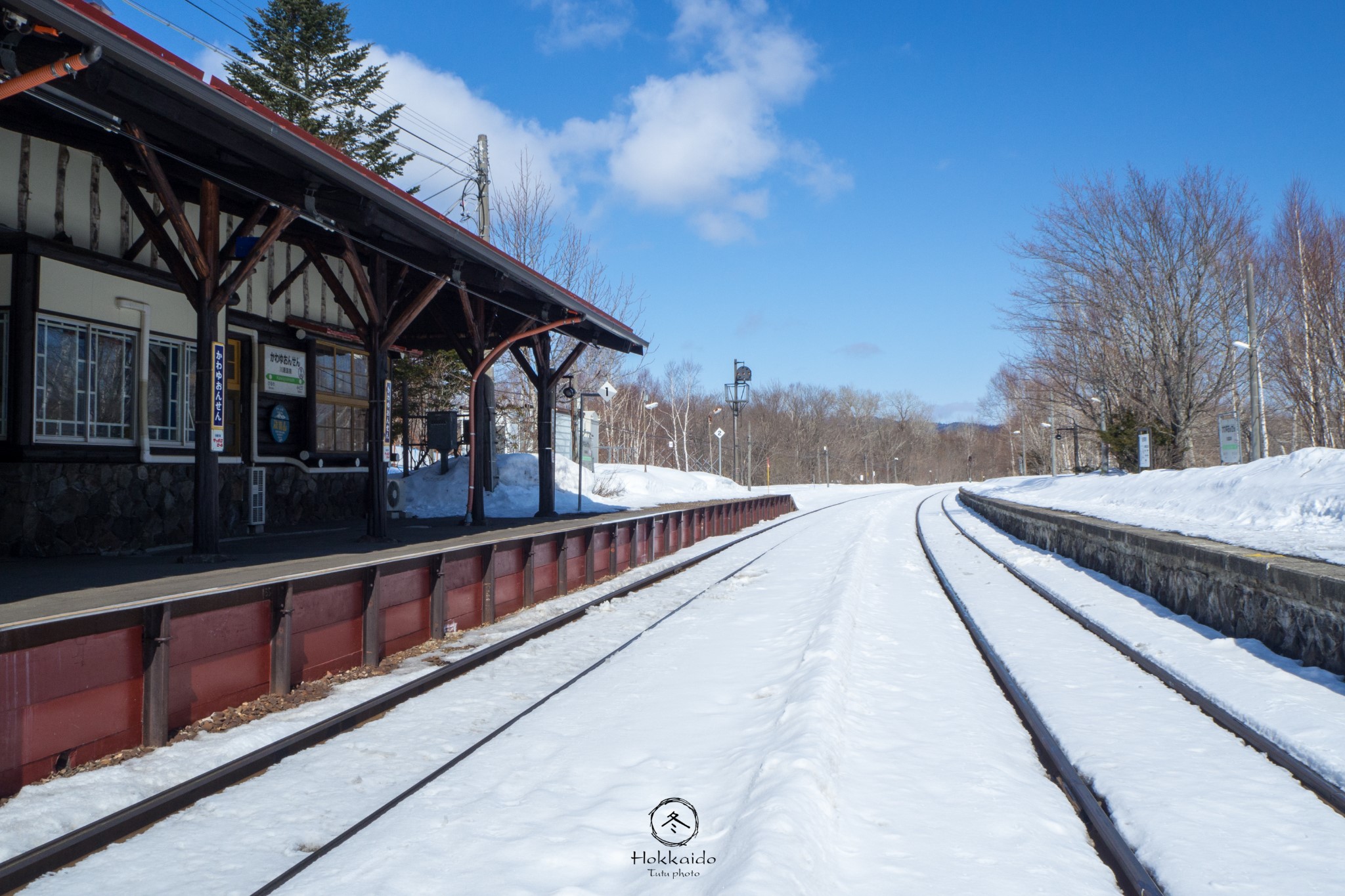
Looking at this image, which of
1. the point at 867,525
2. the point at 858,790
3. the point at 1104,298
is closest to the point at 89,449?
the point at 858,790

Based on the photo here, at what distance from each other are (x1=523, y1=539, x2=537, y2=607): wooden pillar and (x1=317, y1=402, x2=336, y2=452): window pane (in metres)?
7.76

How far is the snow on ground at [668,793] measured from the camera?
140 inches

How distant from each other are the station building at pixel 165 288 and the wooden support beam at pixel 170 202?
0.02 m

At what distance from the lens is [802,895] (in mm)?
3230

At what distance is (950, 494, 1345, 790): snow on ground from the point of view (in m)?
5.25

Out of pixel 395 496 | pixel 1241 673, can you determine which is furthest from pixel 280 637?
pixel 395 496

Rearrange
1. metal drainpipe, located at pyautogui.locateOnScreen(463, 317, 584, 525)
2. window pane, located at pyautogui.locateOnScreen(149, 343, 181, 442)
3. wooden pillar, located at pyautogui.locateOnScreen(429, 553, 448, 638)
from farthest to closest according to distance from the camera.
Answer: metal drainpipe, located at pyautogui.locateOnScreen(463, 317, 584, 525), window pane, located at pyautogui.locateOnScreen(149, 343, 181, 442), wooden pillar, located at pyautogui.locateOnScreen(429, 553, 448, 638)

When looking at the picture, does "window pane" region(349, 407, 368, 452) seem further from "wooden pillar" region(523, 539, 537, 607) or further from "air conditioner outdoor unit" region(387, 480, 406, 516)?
"wooden pillar" region(523, 539, 537, 607)

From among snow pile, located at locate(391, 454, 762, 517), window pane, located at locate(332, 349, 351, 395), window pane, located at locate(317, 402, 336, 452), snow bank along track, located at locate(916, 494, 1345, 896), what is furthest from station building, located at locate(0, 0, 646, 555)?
snow bank along track, located at locate(916, 494, 1345, 896)

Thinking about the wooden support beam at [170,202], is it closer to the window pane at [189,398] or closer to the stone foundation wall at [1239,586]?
the window pane at [189,398]

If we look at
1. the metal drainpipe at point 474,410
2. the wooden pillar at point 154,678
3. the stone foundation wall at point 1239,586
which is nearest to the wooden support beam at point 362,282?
the metal drainpipe at point 474,410

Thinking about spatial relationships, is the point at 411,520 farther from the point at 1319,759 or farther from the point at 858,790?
the point at 1319,759

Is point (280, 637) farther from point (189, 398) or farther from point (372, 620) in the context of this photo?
point (189, 398)

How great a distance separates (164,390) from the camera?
12.5 metres
